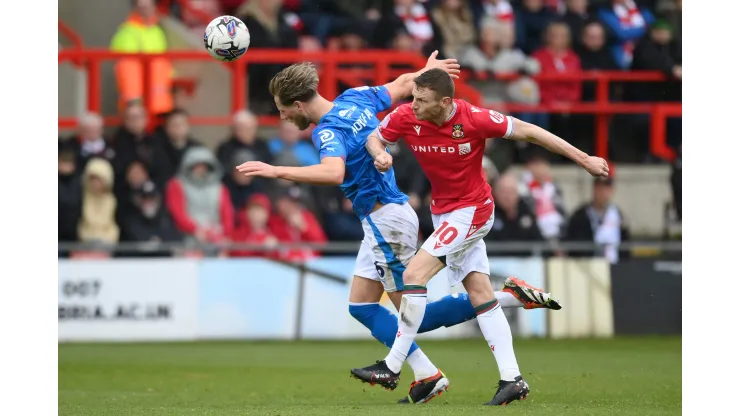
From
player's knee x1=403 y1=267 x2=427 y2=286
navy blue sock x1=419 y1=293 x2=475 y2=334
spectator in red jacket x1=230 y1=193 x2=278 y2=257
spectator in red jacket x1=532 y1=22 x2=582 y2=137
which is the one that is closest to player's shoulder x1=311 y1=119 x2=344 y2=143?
player's knee x1=403 y1=267 x2=427 y2=286

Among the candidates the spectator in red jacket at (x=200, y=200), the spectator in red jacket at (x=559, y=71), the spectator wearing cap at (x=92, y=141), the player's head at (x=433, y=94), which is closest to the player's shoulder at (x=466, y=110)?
the player's head at (x=433, y=94)

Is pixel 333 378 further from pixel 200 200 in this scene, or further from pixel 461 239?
pixel 200 200

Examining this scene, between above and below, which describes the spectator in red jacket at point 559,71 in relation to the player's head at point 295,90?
above

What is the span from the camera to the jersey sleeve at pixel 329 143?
8.49 metres

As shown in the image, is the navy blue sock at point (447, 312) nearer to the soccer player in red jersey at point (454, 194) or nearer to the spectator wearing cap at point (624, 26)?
the soccer player in red jersey at point (454, 194)

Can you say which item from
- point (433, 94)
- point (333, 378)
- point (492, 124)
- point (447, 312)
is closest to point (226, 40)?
point (433, 94)

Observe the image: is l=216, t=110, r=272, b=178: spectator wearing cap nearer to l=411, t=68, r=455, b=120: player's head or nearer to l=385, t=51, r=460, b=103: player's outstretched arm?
l=385, t=51, r=460, b=103: player's outstretched arm

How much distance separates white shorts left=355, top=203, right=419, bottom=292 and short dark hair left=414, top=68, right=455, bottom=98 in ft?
3.66

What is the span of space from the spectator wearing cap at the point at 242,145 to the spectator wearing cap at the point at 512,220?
314 centimetres

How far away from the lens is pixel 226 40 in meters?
9.84

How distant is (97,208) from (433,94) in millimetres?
8475

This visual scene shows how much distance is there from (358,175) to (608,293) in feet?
25.4
